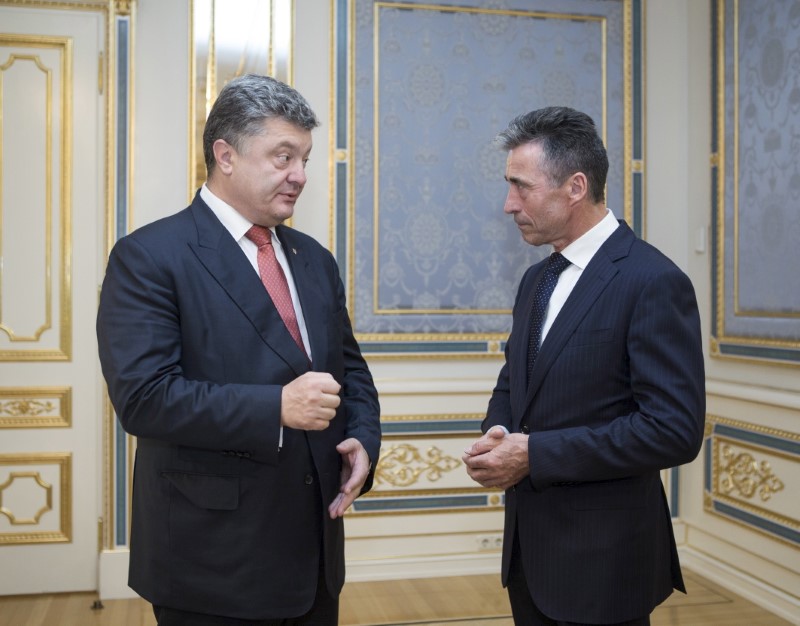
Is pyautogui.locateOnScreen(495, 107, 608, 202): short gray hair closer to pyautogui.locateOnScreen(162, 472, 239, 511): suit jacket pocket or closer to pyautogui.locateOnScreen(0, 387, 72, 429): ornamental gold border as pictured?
pyautogui.locateOnScreen(162, 472, 239, 511): suit jacket pocket

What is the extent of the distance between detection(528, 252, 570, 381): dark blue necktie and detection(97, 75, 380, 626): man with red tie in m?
0.42

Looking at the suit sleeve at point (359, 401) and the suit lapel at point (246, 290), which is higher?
the suit lapel at point (246, 290)

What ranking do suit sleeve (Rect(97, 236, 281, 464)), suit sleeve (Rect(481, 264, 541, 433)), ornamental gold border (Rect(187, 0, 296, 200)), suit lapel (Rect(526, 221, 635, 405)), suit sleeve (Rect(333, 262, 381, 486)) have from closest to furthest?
1. suit sleeve (Rect(97, 236, 281, 464))
2. suit lapel (Rect(526, 221, 635, 405))
3. suit sleeve (Rect(333, 262, 381, 486))
4. suit sleeve (Rect(481, 264, 541, 433))
5. ornamental gold border (Rect(187, 0, 296, 200))

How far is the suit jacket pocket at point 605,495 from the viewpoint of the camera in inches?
68.5

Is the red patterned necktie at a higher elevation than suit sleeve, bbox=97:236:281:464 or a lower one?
higher

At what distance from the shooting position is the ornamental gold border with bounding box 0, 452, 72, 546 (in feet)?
12.0

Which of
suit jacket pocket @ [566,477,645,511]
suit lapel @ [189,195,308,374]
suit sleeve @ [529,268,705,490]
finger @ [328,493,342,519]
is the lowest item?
finger @ [328,493,342,519]

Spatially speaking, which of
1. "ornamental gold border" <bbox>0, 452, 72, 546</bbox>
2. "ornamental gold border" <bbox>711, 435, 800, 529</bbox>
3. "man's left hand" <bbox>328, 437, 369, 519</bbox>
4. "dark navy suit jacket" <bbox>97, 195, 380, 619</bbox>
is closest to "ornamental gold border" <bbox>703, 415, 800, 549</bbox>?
"ornamental gold border" <bbox>711, 435, 800, 529</bbox>

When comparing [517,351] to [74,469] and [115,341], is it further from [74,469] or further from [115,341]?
[74,469]

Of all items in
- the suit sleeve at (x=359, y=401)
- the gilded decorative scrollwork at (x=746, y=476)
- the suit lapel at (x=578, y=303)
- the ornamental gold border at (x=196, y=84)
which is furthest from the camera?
the ornamental gold border at (x=196, y=84)

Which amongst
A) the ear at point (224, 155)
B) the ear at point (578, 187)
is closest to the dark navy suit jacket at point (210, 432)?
the ear at point (224, 155)

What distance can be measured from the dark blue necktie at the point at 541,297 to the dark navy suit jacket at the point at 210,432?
51 centimetres

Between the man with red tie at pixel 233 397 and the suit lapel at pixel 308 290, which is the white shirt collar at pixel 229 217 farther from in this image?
the suit lapel at pixel 308 290

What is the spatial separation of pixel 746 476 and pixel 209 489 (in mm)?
2701
